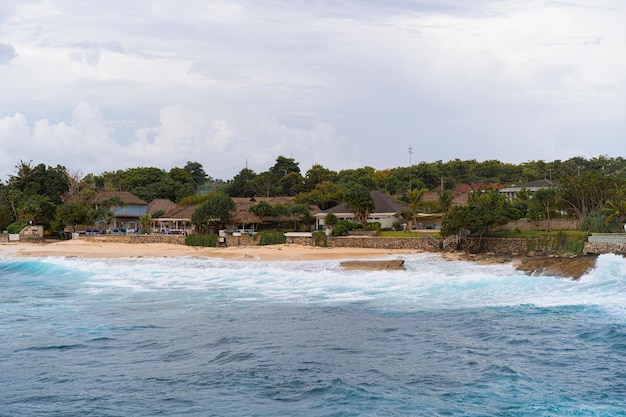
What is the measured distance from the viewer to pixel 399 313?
20.6 m

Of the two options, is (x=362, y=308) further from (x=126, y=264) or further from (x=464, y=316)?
(x=126, y=264)

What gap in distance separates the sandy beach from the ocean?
9731 mm

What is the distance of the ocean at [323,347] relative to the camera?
11.9m

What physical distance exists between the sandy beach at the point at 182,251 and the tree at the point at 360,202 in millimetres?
6162

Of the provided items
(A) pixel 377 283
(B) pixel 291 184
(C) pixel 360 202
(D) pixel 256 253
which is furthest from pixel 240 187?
(A) pixel 377 283

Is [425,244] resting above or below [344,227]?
below

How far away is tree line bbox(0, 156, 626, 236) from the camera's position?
4478 cm

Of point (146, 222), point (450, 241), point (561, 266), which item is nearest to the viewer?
point (561, 266)

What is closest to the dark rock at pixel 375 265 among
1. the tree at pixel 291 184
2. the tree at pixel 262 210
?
the tree at pixel 262 210

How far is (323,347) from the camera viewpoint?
1609 centimetres

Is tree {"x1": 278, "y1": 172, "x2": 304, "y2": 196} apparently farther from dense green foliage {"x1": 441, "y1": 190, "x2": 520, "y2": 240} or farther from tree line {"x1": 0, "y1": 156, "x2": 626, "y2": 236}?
dense green foliage {"x1": 441, "y1": 190, "x2": 520, "y2": 240}

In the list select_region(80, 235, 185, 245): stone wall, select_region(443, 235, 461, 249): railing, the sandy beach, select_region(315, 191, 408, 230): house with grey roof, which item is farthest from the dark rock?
select_region(80, 235, 185, 245): stone wall

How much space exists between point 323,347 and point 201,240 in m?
33.9

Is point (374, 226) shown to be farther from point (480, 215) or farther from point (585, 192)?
point (585, 192)
